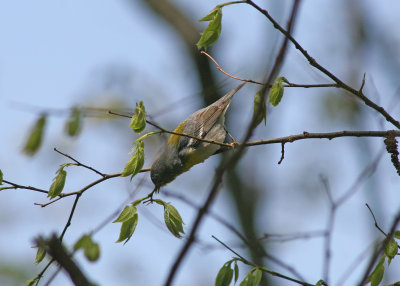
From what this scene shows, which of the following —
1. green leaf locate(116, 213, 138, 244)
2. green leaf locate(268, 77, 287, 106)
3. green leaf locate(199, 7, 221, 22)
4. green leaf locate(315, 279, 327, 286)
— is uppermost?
green leaf locate(199, 7, 221, 22)

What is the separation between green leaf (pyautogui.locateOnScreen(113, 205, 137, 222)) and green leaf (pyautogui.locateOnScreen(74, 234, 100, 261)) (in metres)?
0.41

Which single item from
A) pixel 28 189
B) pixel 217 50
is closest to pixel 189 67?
pixel 217 50

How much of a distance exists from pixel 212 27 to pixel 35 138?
6.19 feet

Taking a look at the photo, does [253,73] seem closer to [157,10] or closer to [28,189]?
[28,189]

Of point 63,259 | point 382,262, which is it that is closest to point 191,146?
point 382,262

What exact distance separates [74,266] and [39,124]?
2.61 meters

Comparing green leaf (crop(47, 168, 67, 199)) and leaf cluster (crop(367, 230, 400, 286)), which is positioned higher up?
leaf cluster (crop(367, 230, 400, 286))

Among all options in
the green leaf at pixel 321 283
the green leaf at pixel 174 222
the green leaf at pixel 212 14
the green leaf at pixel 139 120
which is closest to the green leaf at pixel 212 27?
the green leaf at pixel 212 14

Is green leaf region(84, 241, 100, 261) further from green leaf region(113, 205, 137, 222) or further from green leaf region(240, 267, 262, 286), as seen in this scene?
green leaf region(240, 267, 262, 286)

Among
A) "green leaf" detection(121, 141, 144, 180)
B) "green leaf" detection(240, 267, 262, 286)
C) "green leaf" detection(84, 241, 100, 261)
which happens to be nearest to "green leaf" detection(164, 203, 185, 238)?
"green leaf" detection(121, 141, 144, 180)

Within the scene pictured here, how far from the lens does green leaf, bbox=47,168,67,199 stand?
2863 mm

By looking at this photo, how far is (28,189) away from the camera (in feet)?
9.97

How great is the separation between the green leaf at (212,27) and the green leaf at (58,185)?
1118mm

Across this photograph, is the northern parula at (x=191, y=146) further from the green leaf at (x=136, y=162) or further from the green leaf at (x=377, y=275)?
the green leaf at (x=377, y=275)
